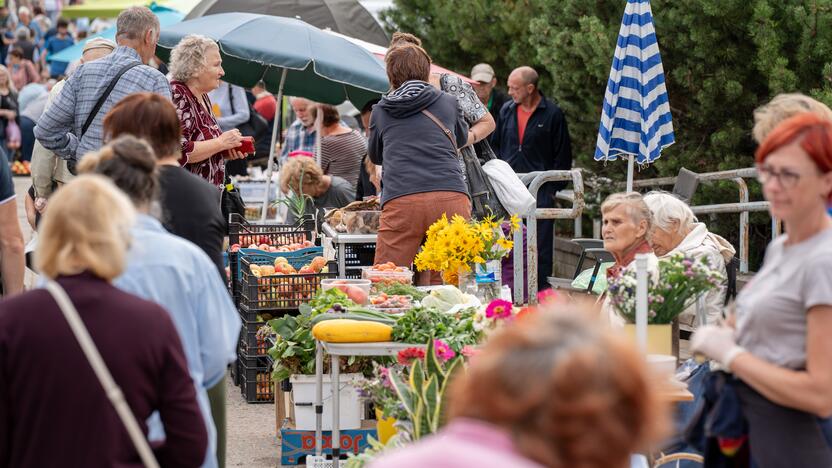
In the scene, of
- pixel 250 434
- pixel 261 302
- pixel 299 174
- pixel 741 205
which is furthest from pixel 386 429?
pixel 299 174

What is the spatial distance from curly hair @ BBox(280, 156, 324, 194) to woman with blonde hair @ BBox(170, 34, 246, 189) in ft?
7.44

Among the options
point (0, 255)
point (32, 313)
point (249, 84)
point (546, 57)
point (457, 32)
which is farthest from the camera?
point (457, 32)

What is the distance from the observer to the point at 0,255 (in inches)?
252

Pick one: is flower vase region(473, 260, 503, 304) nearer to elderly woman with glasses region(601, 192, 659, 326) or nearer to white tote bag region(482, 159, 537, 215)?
elderly woman with glasses region(601, 192, 659, 326)

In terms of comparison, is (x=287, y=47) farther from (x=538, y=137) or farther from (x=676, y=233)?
(x=676, y=233)

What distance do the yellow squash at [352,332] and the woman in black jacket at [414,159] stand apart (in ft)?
6.48

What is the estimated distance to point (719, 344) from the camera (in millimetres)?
3121

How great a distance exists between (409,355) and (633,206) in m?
1.37

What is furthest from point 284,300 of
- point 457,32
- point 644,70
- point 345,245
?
point 457,32

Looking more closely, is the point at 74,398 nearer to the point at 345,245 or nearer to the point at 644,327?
the point at 644,327

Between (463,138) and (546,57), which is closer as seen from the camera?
(463,138)

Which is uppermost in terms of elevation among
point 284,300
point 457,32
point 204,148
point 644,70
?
point 457,32

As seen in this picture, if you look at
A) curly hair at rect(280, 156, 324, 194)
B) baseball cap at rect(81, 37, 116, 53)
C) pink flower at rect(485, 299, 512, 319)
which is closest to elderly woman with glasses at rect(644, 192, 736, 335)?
pink flower at rect(485, 299, 512, 319)

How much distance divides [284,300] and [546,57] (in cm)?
394
